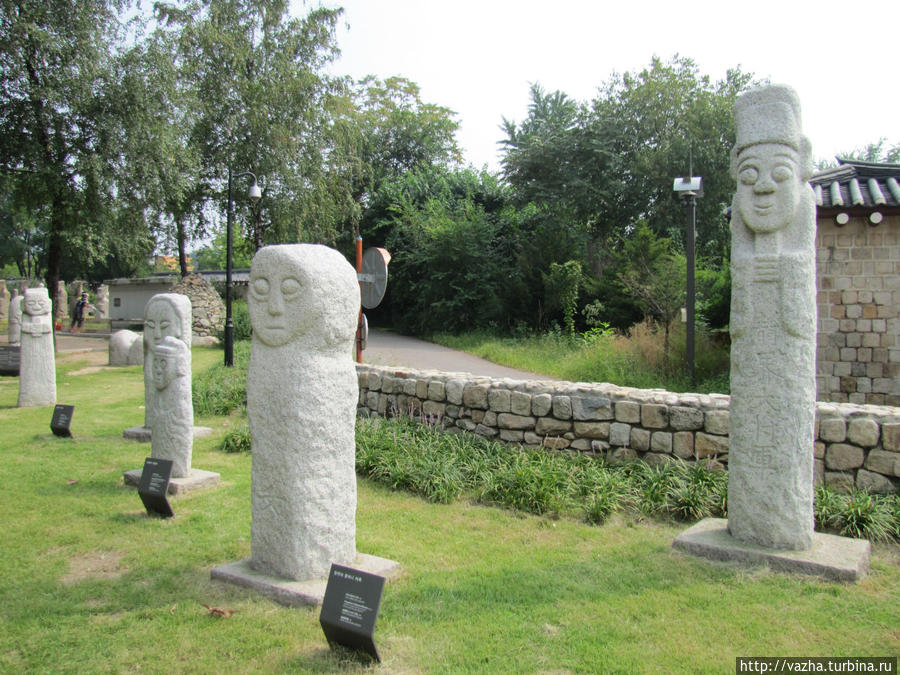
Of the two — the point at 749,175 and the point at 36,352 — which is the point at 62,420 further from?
the point at 749,175

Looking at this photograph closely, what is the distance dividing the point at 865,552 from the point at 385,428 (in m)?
5.18

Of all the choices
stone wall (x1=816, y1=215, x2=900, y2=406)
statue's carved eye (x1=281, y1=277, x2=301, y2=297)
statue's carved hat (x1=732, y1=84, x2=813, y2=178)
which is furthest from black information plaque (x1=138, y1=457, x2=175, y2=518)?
stone wall (x1=816, y1=215, x2=900, y2=406)

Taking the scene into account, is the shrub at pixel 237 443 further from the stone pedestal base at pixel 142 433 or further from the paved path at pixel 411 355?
the paved path at pixel 411 355

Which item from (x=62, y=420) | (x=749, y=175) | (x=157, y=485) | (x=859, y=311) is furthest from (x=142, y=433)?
(x=859, y=311)

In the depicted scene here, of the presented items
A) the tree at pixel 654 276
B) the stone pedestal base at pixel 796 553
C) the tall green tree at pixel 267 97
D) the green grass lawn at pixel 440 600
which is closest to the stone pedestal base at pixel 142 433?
the green grass lawn at pixel 440 600

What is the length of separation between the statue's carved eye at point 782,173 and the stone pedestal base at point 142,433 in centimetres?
784

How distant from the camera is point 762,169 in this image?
4.55 metres

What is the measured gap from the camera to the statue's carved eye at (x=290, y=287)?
12.9 feet

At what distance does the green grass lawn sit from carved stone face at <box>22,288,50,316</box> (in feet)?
19.1

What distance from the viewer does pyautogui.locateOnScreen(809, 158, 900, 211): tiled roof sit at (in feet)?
29.7

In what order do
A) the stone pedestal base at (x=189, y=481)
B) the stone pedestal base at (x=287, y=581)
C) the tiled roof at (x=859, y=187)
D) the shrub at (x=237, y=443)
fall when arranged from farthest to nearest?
the tiled roof at (x=859, y=187), the shrub at (x=237, y=443), the stone pedestal base at (x=189, y=481), the stone pedestal base at (x=287, y=581)

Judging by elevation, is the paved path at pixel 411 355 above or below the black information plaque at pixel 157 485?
above

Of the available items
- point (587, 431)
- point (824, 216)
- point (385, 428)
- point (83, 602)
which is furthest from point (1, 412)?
point (824, 216)

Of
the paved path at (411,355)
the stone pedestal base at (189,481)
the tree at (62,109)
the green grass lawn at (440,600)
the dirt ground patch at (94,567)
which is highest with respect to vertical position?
the tree at (62,109)
